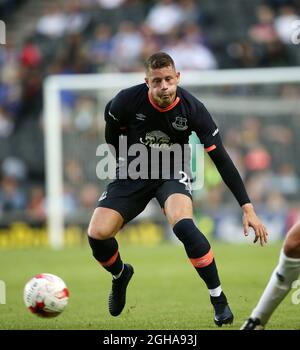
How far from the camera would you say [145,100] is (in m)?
7.57

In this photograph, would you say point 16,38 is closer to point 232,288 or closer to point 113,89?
point 113,89

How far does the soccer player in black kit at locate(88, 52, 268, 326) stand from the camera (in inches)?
277

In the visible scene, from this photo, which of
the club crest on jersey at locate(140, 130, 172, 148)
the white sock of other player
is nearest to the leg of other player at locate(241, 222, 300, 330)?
the white sock of other player

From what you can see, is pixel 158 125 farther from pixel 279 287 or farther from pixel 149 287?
pixel 149 287

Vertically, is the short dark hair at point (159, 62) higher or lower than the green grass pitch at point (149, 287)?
higher

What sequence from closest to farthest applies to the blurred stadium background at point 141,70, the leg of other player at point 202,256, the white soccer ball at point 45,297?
the leg of other player at point 202,256 → the white soccer ball at point 45,297 → the blurred stadium background at point 141,70

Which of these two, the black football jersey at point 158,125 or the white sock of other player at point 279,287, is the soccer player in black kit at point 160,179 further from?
the white sock of other player at point 279,287

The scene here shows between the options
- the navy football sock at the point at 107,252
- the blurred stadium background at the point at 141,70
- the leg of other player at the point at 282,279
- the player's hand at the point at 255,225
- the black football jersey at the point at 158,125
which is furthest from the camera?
the blurred stadium background at the point at 141,70

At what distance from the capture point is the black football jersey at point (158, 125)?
737 cm

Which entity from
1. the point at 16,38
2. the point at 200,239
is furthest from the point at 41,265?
the point at 16,38

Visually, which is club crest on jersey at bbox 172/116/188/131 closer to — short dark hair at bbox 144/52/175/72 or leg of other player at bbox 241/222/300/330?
short dark hair at bbox 144/52/175/72

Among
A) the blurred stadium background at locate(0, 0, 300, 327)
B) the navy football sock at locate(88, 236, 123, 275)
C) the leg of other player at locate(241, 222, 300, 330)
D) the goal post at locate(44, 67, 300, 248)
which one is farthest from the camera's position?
the goal post at locate(44, 67, 300, 248)

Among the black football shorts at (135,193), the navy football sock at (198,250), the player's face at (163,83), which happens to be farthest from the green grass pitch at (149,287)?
the player's face at (163,83)

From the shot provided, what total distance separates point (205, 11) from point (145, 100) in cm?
1212
